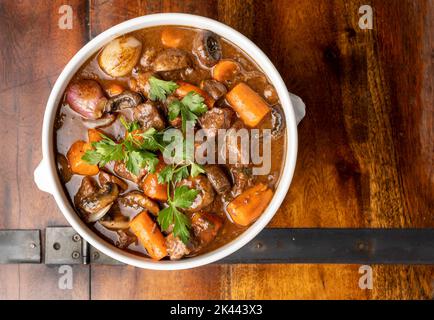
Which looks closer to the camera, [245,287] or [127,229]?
[127,229]

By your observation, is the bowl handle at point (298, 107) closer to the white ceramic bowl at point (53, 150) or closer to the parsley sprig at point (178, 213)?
the white ceramic bowl at point (53, 150)

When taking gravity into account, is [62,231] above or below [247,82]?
below

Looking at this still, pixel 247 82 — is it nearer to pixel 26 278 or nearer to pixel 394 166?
pixel 394 166

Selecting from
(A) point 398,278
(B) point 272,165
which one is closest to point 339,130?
(B) point 272,165

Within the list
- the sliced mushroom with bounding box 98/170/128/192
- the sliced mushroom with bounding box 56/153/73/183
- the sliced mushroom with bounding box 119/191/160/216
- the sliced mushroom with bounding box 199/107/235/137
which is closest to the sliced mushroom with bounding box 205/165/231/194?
the sliced mushroom with bounding box 199/107/235/137

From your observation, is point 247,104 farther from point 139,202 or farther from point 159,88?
point 139,202

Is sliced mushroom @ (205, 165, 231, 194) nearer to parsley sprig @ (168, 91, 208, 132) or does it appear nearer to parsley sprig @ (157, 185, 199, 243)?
parsley sprig @ (157, 185, 199, 243)

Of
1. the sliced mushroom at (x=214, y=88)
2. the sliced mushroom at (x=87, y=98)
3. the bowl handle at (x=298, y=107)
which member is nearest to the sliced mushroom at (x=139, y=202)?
the sliced mushroom at (x=87, y=98)
